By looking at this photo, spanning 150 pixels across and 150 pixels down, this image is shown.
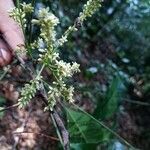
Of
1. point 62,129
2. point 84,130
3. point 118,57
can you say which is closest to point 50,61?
point 62,129

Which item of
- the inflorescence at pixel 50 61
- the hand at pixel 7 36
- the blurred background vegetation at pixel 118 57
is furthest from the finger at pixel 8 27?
the blurred background vegetation at pixel 118 57

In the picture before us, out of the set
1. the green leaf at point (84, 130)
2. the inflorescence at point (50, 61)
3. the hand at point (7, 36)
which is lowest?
the green leaf at point (84, 130)

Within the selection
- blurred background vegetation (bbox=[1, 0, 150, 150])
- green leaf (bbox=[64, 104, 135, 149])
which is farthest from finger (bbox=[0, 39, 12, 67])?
blurred background vegetation (bbox=[1, 0, 150, 150])

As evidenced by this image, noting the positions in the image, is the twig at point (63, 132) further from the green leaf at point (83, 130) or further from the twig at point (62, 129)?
the green leaf at point (83, 130)

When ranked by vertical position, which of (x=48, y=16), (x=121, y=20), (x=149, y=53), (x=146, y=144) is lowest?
(x=146, y=144)

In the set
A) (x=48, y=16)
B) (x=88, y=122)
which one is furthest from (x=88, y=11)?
(x=88, y=122)

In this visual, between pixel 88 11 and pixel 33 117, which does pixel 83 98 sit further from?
pixel 88 11

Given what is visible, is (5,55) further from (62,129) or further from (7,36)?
(62,129)

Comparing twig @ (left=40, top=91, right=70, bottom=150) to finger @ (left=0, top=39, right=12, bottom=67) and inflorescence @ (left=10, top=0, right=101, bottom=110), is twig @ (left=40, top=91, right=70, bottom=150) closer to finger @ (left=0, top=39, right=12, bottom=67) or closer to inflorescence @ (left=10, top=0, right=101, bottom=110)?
inflorescence @ (left=10, top=0, right=101, bottom=110)
